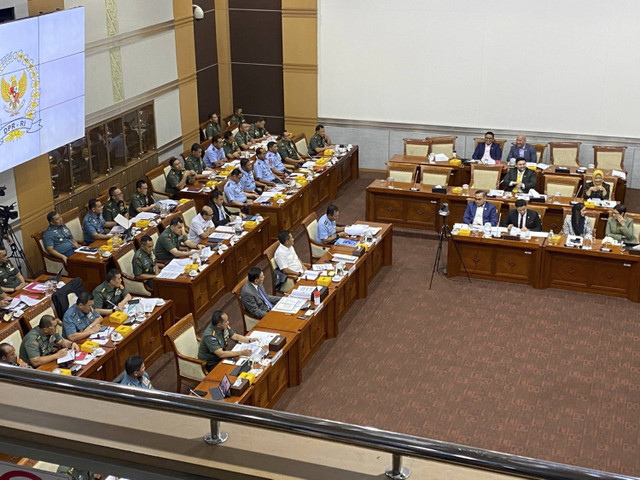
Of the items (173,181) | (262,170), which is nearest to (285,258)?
(173,181)

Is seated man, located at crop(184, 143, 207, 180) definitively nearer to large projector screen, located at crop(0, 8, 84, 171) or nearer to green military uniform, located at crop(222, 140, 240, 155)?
green military uniform, located at crop(222, 140, 240, 155)

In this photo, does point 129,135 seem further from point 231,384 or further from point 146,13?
→ point 231,384

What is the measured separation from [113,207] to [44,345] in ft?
12.7

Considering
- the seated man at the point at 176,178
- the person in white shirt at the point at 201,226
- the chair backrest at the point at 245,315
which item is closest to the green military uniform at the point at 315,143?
the seated man at the point at 176,178

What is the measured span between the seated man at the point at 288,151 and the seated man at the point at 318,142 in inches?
13.4

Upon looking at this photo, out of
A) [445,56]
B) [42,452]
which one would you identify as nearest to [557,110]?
[445,56]

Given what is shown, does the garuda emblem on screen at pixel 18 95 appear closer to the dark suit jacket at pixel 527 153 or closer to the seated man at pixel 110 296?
the seated man at pixel 110 296

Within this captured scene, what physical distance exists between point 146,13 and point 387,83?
184 inches

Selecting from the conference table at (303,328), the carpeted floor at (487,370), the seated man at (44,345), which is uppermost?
the seated man at (44,345)

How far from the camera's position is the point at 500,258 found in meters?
10.5

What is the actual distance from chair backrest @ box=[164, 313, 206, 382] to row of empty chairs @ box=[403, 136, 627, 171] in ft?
25.0

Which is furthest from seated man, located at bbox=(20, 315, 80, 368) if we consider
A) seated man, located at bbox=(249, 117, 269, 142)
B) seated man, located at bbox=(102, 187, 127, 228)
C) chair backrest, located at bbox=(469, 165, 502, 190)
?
seated man, located at bbox=(249, 117, 269, 142)

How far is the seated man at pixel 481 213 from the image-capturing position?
36.0 ft

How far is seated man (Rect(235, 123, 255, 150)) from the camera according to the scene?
1460 centimetres
